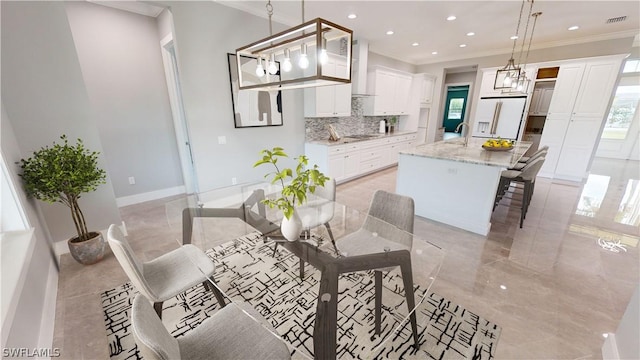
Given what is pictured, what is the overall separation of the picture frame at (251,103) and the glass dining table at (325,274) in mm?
1741

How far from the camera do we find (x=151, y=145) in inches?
147

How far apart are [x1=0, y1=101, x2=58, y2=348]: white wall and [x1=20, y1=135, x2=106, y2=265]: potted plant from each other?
0.09 metres

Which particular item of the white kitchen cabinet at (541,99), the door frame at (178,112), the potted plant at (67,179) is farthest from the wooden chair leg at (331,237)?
the white kitchen cabinet at (541,99)

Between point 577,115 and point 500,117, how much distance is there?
119 centimetres

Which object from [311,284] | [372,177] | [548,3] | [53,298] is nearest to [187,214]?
[53,298]

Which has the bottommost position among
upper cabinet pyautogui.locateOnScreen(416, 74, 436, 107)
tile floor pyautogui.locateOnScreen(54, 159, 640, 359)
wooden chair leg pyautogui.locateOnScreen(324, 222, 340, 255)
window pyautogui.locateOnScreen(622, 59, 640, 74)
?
tile floor pyautogui.locateOnScreen(54, 159, 640, 359)

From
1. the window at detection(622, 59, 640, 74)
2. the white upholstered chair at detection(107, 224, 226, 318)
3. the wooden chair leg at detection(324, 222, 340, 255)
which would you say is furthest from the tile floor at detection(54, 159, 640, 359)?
the window at detection(622, 59, 640, 74)

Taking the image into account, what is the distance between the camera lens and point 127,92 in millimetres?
3420

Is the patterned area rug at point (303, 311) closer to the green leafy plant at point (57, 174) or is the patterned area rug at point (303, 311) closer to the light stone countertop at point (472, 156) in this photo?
the green leafy plant at point (57, 174)

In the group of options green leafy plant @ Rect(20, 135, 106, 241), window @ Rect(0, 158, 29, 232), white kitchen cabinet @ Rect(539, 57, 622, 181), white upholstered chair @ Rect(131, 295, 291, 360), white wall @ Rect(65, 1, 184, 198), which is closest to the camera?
white upholstered chair @ Rect(131, 295, 291, 360)

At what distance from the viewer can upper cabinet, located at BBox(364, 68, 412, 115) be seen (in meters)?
5.46

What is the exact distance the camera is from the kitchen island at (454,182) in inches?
108

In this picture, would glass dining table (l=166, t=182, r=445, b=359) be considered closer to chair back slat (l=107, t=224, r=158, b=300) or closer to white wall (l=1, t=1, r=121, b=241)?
chair back slat (l=107, t=224, r=158, b=300)

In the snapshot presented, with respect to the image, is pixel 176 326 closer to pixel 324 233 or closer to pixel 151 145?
pixel 324 233
